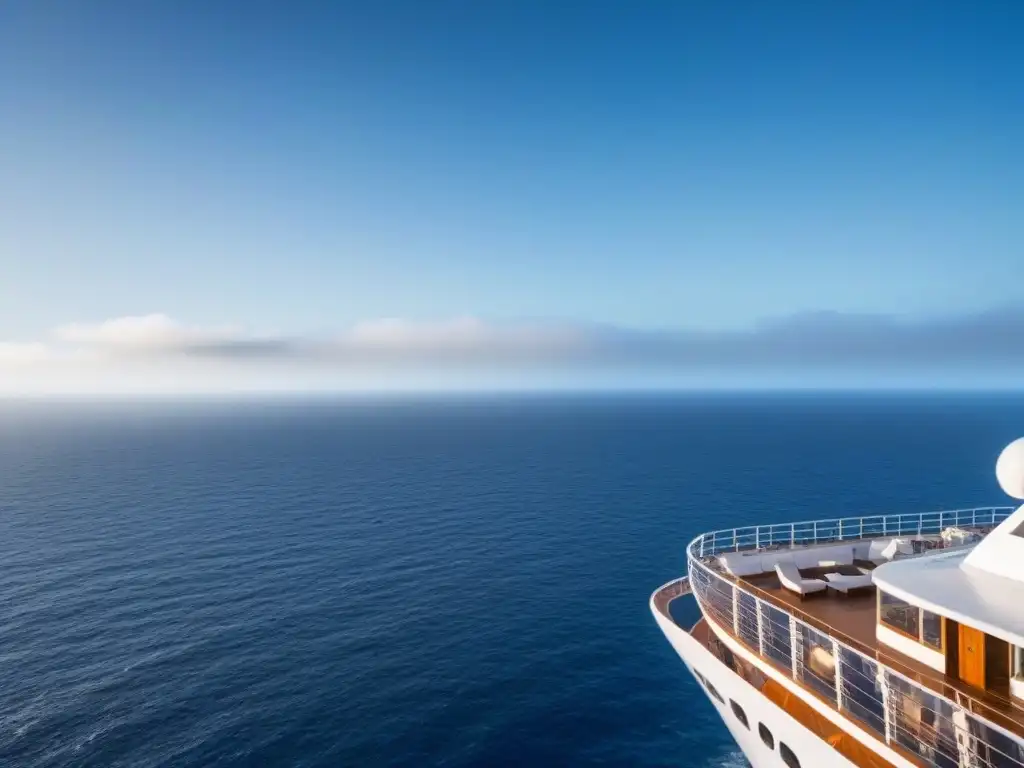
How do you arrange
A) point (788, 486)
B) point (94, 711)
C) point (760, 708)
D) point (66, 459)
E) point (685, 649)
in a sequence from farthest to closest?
point (66, 459)
point (788, 486)
point (94, 711)
point (685, 649)
point (760, 708)

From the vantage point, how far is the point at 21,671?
110ft

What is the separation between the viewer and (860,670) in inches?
667

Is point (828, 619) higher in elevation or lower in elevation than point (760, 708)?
higher

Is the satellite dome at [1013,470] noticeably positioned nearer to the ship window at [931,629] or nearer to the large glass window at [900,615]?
the large glass window at [900,615]

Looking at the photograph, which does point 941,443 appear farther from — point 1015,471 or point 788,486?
point 1015,471

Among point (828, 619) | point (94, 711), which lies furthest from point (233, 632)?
point (828, 619)

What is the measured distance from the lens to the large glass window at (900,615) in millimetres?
16359

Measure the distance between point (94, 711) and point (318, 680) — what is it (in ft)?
37.5

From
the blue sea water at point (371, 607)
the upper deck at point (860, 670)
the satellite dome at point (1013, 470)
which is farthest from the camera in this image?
the blue sea water at point (371, 607)

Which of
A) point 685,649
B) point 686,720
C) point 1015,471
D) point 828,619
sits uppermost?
point 1015,471

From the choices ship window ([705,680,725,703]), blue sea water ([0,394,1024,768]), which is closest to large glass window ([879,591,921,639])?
ship window ([705,680,725,703])

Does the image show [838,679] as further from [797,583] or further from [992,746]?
[797,583]

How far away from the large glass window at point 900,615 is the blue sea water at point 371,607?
1433cm

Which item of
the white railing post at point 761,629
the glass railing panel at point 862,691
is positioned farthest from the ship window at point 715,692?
the glass railing panel at point 862,691
